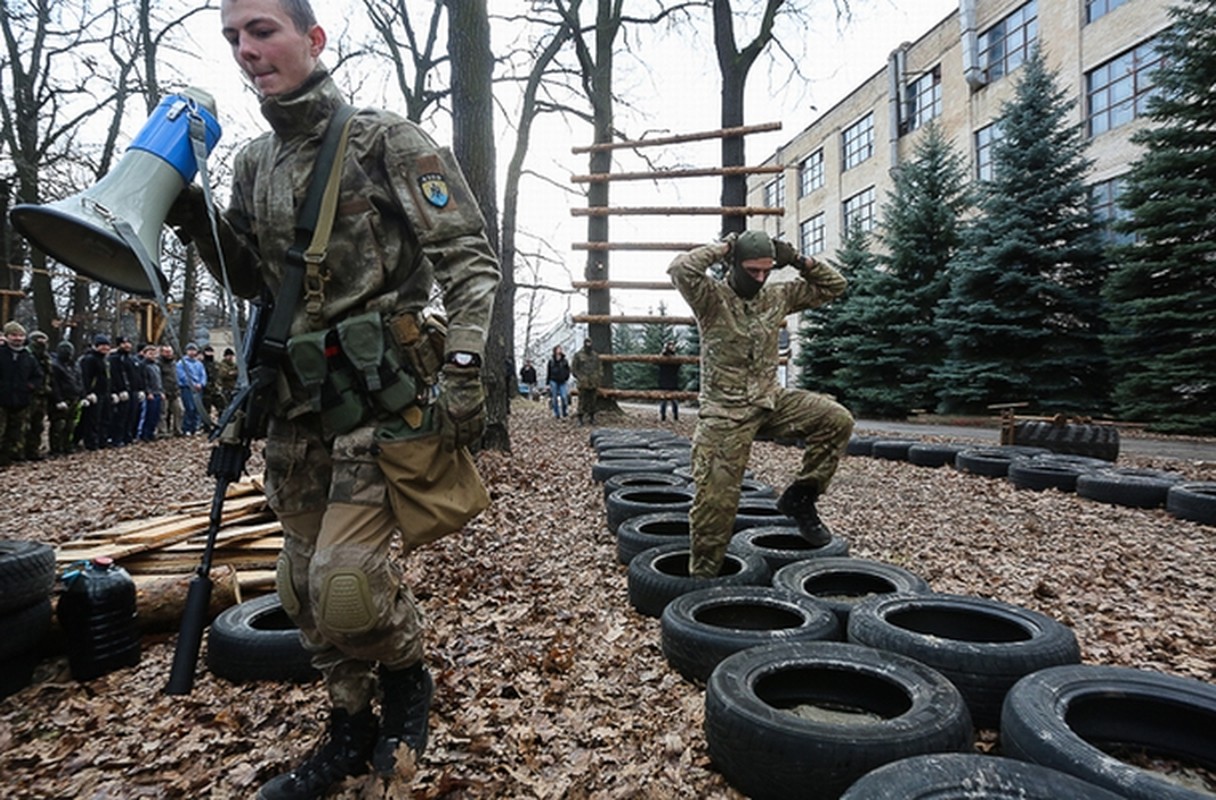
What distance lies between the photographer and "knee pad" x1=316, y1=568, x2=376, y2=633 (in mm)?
2084

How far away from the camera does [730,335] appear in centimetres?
451

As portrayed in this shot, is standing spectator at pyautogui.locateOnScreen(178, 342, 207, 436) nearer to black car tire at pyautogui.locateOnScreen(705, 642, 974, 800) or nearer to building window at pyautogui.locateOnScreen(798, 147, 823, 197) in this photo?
black car tire at pyautogui.locateOnScreen(705, 642, 974, 800)

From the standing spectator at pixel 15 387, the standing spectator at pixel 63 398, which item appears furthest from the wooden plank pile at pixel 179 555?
the standing spectator at pixel 63 398

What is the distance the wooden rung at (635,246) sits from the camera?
15124mm

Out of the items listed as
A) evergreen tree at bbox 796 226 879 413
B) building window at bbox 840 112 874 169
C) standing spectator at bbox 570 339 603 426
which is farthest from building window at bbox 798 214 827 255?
standing spectator at bbox 570 339 603 426

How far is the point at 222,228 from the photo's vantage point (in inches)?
96.4

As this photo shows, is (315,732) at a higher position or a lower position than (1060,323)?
lower

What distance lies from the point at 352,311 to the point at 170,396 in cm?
1587

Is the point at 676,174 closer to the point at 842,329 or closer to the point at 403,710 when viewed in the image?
the point at 842,329

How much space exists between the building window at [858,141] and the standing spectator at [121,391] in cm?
3357

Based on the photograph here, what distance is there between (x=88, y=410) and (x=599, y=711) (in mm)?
13615

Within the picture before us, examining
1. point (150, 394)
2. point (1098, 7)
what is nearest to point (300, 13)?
point (150, 394)

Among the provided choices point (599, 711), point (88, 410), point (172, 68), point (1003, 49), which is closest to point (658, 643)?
point (599, 711)

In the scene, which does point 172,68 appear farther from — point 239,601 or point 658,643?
point 658,643
